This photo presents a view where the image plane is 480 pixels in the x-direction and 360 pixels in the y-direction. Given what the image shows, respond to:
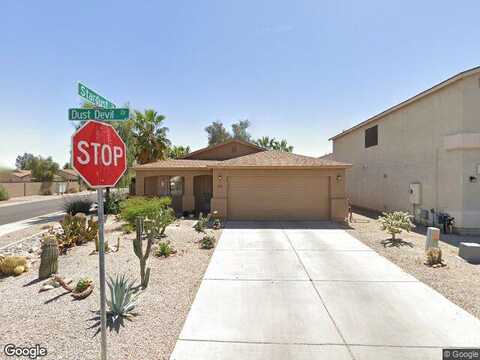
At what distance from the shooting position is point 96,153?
2.89 metres

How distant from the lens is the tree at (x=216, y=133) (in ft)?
146

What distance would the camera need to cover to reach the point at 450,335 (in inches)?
145

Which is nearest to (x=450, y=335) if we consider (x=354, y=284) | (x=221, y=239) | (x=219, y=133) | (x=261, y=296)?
(x=354, y=284)

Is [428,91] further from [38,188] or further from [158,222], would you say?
[38,188]

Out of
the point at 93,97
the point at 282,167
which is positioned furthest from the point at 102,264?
the point at 282,167

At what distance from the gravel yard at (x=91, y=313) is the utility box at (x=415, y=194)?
1161 cm

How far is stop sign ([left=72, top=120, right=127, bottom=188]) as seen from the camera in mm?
2729

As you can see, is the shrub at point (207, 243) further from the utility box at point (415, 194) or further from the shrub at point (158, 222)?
the utility box at point (415, 194)

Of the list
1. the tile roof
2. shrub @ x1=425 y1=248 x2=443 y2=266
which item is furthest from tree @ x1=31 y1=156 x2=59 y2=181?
shrub @ x1=425 y1=248 x2=443 y2=266

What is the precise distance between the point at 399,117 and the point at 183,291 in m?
15.0

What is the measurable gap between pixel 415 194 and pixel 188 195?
12703 millimetres

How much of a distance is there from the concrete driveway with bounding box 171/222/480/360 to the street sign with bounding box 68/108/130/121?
3.28m

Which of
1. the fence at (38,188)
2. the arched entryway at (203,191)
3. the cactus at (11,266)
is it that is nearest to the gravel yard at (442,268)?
the arched entryway at (203,191)

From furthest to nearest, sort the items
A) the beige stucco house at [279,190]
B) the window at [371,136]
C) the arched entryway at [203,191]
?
the window at [371,136] → the arched entryway at [203,191] → the beige stucco house at [279,190]
